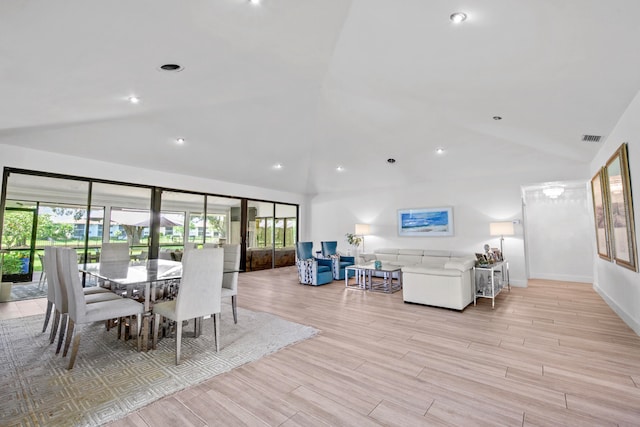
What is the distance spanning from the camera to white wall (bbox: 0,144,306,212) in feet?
15.9

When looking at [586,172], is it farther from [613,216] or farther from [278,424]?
[278,424]

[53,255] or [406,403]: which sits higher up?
[53,255]

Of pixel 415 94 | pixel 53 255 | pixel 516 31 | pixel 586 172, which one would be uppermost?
pixel 415 94

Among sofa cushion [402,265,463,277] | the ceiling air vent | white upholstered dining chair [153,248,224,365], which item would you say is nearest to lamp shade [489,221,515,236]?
the ceiling air vent

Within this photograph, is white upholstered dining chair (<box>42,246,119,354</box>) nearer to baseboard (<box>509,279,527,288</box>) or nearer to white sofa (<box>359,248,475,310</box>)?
white sofa (<box>359,248,475,310</box>)

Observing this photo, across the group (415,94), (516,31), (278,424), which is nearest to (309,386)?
(278,424)

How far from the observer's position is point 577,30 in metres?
2.21

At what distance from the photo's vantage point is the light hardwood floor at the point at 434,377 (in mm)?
1911

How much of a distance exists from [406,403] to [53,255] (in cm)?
370

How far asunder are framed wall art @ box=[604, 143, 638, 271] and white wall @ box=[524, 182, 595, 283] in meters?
2.82

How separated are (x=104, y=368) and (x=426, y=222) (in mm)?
7055

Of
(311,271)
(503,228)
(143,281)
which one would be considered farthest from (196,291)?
(503,228)

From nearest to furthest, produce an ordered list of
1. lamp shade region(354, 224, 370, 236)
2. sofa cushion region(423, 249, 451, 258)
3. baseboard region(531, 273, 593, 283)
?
1. baseboard region(531, 273, 593, 283)
2. sofa cushion region(423, 249, 451, 258)
3. lamp shade region(354, 224, 370, 236)

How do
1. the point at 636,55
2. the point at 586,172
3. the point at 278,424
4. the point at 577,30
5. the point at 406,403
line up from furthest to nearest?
the point at 586,172, the point at 636,55, the point at 577,30, the point at 406,403, the point at 278,424
